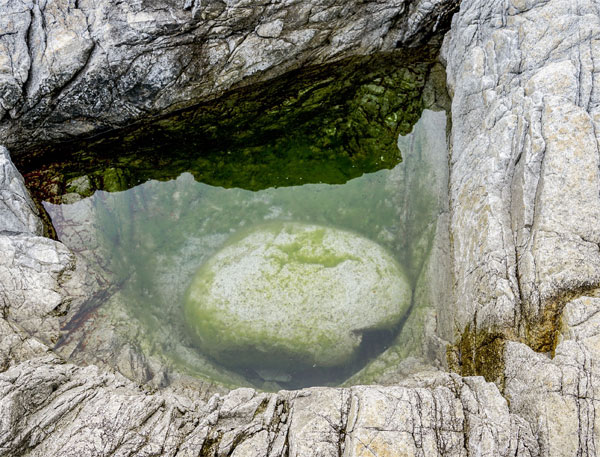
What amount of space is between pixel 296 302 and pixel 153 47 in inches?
163

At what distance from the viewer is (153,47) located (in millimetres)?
5801

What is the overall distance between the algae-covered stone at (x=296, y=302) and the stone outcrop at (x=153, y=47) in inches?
114

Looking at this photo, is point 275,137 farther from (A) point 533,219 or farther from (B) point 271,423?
(B) point 271,423

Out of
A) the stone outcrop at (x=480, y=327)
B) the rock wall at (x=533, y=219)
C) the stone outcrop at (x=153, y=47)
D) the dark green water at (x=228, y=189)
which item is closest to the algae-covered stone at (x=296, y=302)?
the dark green water at (x=228, y=189)

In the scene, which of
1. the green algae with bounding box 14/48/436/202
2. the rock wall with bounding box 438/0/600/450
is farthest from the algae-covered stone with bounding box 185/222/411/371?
the green algae with bounding box 14/48/436/202

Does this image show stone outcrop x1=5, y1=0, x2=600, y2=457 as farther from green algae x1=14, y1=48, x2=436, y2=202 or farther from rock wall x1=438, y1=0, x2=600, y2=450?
green algae x1=14, y1=48, x2=436, y2=202

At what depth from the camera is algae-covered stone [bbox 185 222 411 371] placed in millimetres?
5082

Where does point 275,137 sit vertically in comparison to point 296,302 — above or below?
above

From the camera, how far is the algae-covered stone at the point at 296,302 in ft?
16.7

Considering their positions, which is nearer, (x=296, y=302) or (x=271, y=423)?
(x=271, y=423)

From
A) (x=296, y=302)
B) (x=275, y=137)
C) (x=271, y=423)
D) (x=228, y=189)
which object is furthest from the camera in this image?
(x=275, y=137)

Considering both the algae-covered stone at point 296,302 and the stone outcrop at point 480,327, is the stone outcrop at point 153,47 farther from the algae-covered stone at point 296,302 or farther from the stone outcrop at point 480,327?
the algae-covered stone at point 296,302

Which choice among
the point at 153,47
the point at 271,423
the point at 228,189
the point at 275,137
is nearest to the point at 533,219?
the point at 271,423

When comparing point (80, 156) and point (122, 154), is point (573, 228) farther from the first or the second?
point (80, 156)
